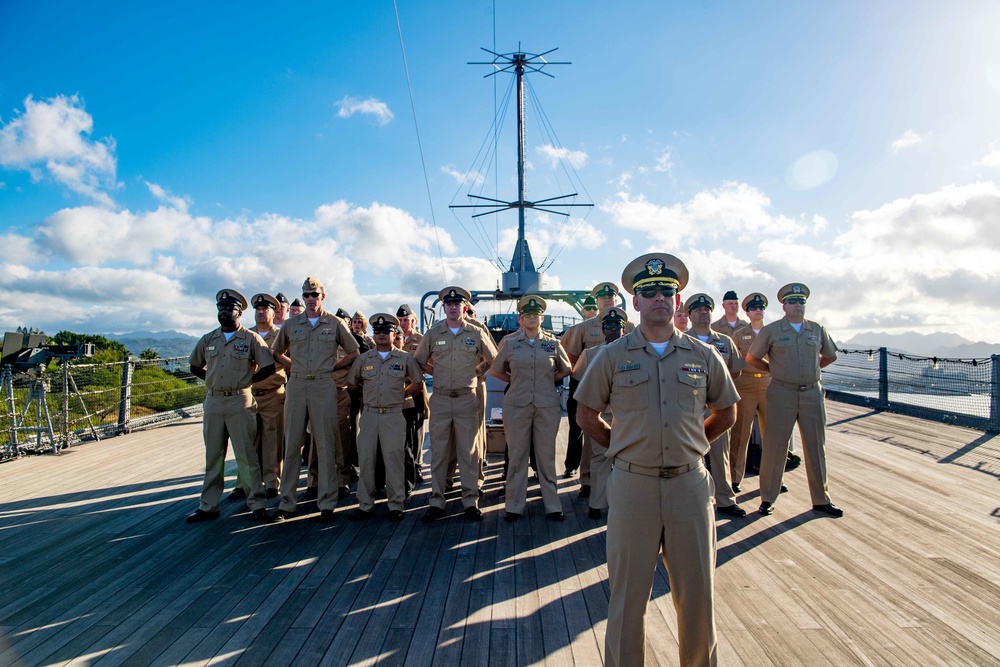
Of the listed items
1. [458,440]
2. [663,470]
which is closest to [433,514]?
[458,440]

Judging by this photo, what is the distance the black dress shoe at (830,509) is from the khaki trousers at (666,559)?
116 inches

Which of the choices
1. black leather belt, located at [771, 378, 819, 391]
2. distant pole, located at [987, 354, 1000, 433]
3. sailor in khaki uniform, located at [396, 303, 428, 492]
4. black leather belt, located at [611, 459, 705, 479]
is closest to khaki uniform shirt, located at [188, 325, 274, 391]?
sailor in khaki uniform, located at [396, 303, 428, 492]

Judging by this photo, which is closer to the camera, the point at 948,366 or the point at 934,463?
the point at 934,463

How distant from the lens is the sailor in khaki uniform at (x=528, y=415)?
4.55 m

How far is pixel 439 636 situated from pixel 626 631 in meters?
1.00

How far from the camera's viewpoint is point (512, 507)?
4.53 m

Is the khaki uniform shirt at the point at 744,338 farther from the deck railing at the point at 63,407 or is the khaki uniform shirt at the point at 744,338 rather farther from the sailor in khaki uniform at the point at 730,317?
the deck railing at the point at 63,407

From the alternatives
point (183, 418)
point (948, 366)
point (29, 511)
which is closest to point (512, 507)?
point (29, 511)

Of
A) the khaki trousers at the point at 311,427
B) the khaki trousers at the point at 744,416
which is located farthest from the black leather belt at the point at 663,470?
the khaki trousers at the point at 744,416

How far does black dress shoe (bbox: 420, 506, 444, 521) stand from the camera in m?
4.56

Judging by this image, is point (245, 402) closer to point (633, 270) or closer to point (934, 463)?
point (633, 270)

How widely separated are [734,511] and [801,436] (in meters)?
0.89

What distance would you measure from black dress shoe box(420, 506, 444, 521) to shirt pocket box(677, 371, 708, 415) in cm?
293

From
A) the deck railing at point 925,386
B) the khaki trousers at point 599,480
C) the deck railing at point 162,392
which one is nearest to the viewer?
the khaki trousers at point 599,480
